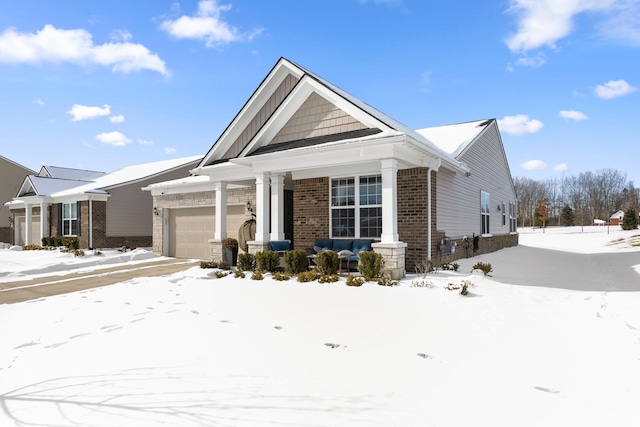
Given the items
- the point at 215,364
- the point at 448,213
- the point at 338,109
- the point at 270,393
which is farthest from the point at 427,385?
the point at 448,213

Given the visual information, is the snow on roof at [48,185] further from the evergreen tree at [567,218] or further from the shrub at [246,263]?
the evergreen tree at [567,218]

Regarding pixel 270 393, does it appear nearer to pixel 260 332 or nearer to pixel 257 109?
pixel 260 332

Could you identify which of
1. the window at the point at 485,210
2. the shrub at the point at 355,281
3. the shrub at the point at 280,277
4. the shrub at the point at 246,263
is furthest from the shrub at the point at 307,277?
the window at the point at 485,210

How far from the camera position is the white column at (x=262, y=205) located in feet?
38.7

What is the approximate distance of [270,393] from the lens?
3645 mm

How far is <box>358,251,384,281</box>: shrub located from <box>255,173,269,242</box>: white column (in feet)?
13.2

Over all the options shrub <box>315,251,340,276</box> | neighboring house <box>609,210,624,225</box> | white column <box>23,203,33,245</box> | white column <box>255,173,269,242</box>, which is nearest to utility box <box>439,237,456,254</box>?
shrub <box>315,251,340,276</box>

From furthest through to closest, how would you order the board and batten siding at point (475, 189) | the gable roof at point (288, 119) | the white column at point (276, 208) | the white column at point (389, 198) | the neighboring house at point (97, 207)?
the neighboring house at point (97, 207) → the board and batten siding at point (475, 189) → the white column at point (276, 208) → the gable roof at point (288, 119) → the white column at point (389, 198)

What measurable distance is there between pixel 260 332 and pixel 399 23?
437 inches

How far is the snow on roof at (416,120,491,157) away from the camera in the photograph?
Answer: 47.5 feet

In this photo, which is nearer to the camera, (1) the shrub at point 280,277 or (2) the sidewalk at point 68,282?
(2) the sidewalk at point 68,282

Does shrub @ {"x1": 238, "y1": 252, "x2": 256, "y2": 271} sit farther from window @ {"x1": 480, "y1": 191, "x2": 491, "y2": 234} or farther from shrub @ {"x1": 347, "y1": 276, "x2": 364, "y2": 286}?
window @ {"x1": 480, "y1": 191, "x2": 491, "y2": 234}

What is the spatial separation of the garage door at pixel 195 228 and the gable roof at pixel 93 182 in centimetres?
685

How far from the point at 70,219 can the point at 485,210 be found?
24.0 metres
